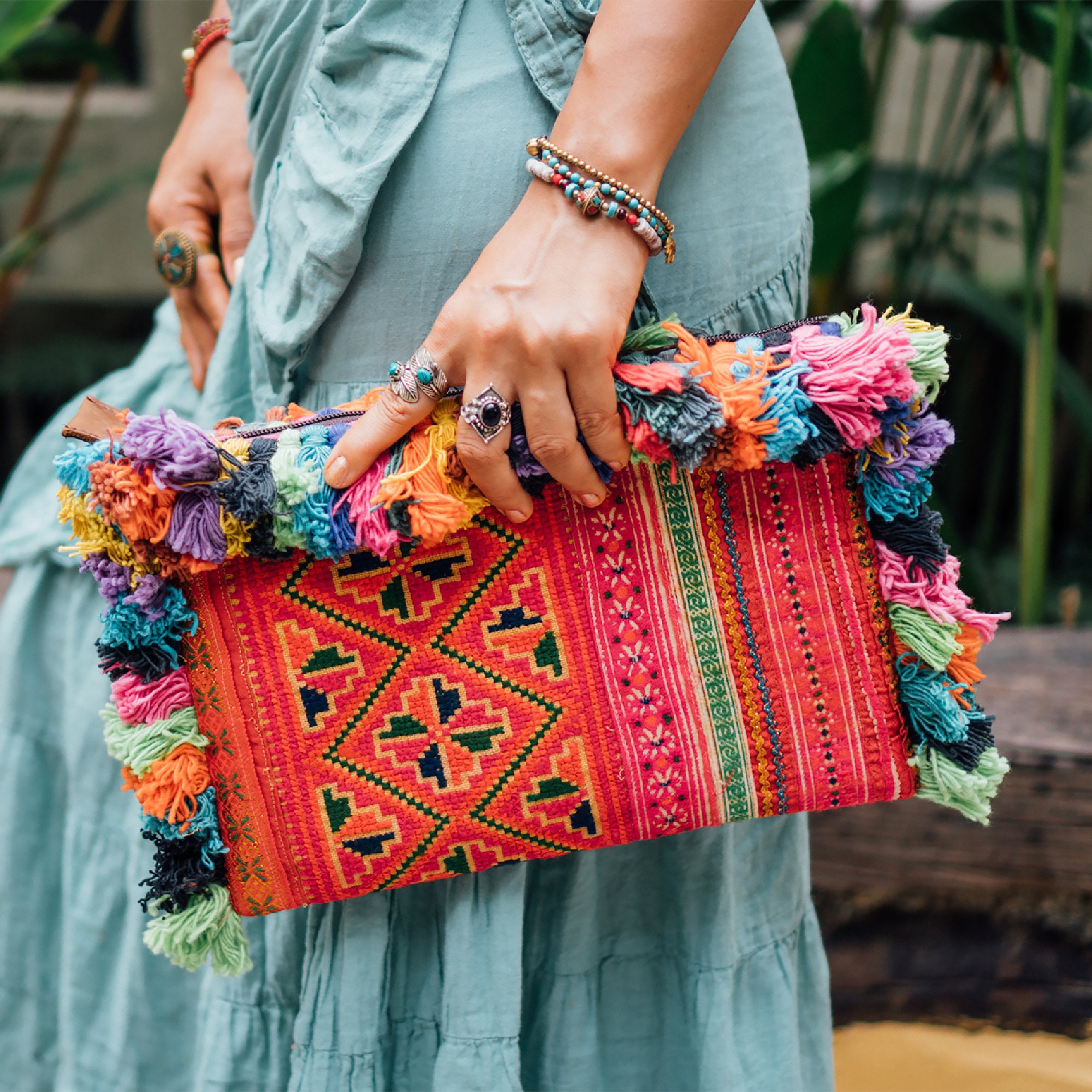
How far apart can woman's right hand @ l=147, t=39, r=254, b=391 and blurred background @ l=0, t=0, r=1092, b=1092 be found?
428mm

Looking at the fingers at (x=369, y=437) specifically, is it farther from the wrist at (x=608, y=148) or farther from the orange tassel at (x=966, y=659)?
the orange tassel at (x=966, y=659)

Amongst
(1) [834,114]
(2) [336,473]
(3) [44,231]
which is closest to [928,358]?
(2) [336,473]

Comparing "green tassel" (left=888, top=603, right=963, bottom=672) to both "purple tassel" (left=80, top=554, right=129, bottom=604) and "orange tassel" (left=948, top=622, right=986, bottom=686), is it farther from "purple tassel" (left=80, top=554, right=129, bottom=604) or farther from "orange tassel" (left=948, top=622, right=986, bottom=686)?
"purple tassel" (left=80, top=554, right=129, bottom=604)

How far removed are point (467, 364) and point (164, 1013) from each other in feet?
2.68

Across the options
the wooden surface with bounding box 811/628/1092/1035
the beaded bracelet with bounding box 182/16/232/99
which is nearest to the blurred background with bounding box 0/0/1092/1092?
the wooden surface with bounding box 811/628/1092/1035

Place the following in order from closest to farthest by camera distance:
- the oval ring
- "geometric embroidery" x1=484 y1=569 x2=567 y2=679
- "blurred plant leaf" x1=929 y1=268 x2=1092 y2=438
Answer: "geometric embroidery" x1=484 y1=569 x2=567 y2=679 → the oval ring → "blurred plant leaf" x1=929 y1=268 x2=1092 y2=438

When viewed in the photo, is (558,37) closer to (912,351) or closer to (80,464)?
(912,351)

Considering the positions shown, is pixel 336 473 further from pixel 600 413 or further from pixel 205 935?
pixel 205 935

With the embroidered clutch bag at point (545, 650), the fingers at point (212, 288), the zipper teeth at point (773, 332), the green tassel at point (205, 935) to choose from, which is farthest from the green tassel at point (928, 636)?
the fingers at point (212, 288)

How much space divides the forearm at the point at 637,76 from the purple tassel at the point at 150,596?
0.41 m

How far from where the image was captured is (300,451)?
676mm

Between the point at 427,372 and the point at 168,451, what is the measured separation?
0.58ft

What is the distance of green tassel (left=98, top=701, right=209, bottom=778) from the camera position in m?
0.70

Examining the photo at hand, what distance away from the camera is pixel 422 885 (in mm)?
844
